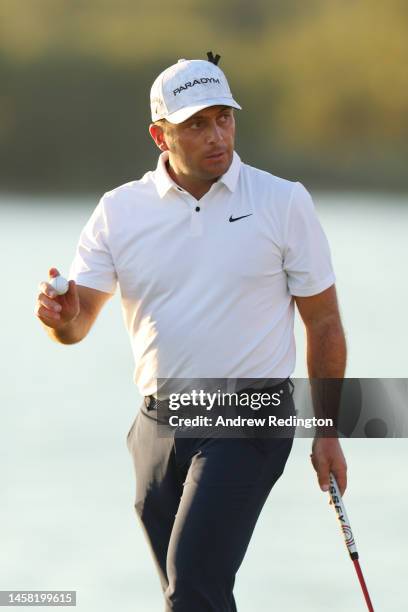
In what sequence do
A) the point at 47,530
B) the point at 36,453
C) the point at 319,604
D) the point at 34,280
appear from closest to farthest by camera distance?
1. the point at 319,604
2. the point at 47,530
3. the point at 36,453
4. the point at 34,280

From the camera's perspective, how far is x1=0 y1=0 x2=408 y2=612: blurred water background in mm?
6195

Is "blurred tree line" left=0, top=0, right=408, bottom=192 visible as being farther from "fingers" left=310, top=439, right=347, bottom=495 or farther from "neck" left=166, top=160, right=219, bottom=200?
"fingers" left=310, top=439, right=347, bottom=495

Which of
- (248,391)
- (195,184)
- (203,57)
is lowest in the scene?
(248,391)

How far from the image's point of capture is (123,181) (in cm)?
2719

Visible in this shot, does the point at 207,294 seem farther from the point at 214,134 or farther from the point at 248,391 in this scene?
the point at 214,134

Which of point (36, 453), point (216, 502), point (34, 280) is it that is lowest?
point (216, 502)

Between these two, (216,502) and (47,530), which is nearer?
(216,502)

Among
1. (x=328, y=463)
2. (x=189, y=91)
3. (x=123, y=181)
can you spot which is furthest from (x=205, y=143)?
(x=123, y=181)

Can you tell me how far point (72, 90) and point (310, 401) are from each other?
27.2m

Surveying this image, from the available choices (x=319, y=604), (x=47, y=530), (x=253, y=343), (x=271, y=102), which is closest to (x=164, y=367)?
(x=253, y=343)

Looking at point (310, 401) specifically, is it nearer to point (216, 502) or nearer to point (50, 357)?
point (216, 502)

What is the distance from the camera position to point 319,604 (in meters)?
5.66

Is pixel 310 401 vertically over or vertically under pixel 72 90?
under

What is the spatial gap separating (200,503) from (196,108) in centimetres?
109
